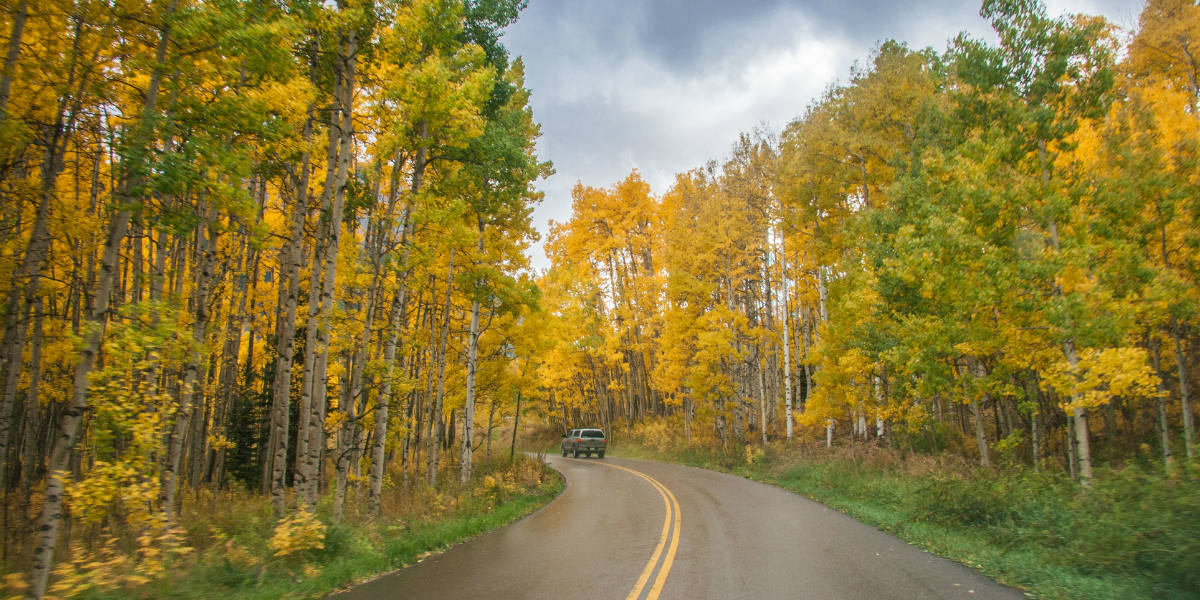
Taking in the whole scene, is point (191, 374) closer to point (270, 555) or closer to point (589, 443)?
point (270, 555)

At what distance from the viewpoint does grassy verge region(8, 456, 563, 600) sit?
18.3 feet

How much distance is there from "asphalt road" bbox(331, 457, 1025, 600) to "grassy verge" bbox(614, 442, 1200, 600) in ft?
2.29

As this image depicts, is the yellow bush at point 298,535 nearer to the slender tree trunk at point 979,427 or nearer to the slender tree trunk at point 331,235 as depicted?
the slender tree trunk at point 331,235

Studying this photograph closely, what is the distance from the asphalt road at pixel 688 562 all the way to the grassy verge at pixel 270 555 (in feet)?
1.69

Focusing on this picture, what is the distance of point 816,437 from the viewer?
2419 centimetres

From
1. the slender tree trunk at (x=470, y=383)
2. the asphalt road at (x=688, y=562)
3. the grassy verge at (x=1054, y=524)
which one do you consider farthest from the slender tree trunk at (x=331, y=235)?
the grassy verge at (x=1054, y=524)

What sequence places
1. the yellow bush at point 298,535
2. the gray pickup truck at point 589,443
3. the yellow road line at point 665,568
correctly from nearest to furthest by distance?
the yellow road line at point 665,568 → the yellow bush at point 298,535 → the gray pickup truck at point 589,443

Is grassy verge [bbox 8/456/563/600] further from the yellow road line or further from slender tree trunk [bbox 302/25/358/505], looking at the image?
the yellow road line

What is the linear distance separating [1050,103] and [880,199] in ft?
22.2

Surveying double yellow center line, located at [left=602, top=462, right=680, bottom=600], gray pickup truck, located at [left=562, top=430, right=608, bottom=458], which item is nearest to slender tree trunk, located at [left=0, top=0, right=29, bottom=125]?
double yellow center line, located at [left=602, top=462, right=680, bottom=600]

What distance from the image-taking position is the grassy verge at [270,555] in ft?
18.3

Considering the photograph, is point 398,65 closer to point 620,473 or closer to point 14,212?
point 14,212

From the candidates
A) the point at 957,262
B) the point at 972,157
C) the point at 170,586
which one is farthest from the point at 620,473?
the point at 170,586

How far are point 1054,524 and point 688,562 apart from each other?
6198 mm
